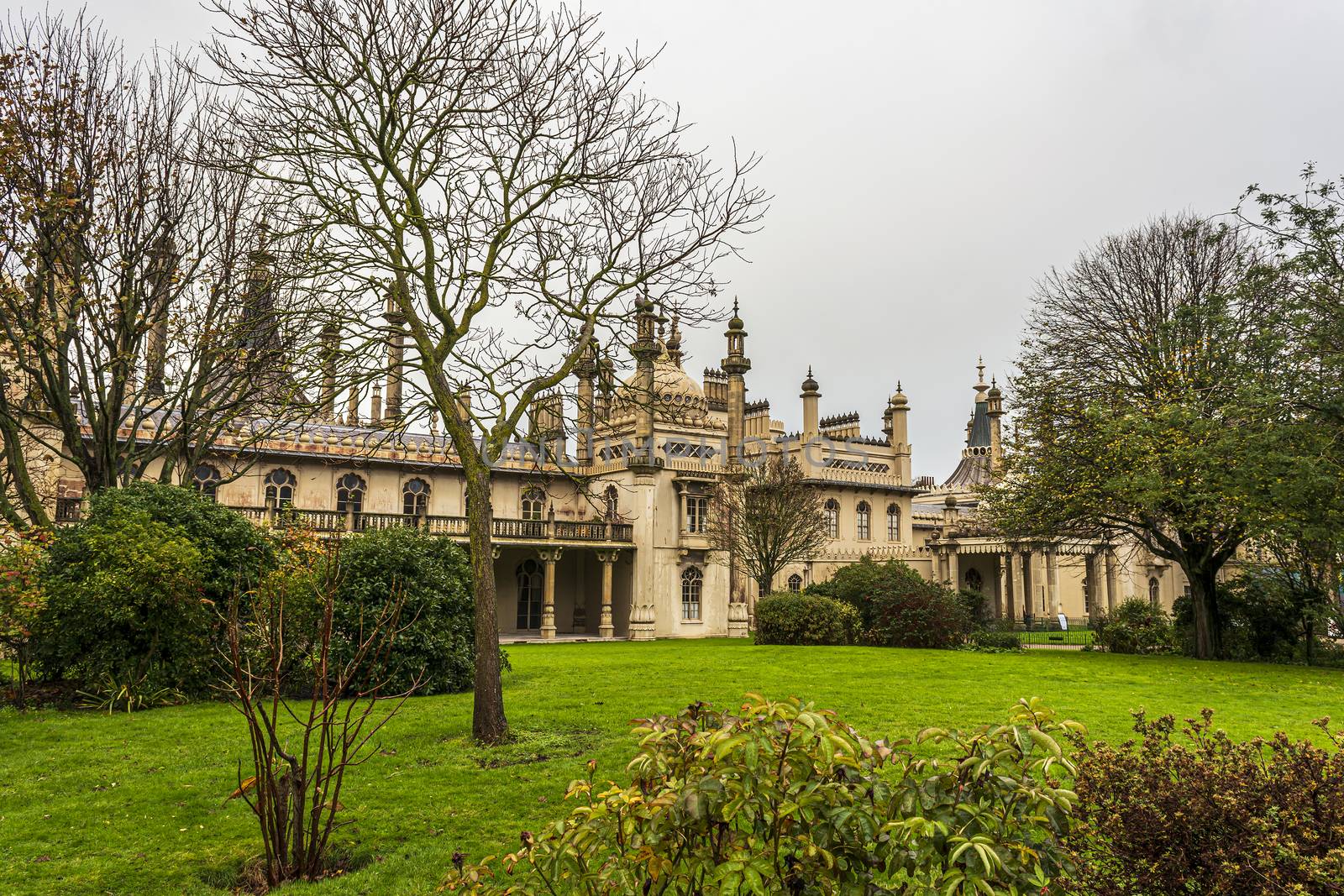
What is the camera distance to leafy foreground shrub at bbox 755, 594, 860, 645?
89.6 ft

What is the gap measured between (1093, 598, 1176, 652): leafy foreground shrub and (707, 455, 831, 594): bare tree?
10.7m

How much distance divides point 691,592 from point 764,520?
197 inches

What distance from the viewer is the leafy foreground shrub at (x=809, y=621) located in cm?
2731

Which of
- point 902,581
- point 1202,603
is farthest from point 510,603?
point 1202,603

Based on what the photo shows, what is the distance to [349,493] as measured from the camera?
34.5 m

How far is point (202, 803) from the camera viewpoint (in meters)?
8.25

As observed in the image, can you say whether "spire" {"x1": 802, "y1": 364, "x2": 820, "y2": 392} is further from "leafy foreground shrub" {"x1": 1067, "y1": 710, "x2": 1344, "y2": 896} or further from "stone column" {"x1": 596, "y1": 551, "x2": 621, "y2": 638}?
"leafy foreground shrub" {"x1": 1067, "y1": 710, "x2": 1344, "y2": 896}

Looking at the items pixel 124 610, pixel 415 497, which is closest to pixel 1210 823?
pixel 124 610

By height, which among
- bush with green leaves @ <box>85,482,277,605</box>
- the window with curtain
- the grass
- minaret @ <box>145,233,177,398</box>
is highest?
minaret @ <box>145,233,177,398</box>

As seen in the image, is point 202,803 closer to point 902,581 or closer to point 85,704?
point 85,704

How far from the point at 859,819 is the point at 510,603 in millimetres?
34597

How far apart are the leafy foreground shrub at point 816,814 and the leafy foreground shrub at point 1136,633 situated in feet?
84.6

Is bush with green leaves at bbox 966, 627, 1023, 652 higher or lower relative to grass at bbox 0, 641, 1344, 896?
lower

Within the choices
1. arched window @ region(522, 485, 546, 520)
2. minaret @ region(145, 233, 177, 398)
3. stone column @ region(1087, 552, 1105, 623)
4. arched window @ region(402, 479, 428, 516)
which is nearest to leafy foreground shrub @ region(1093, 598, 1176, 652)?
stone column @ region(1087, 552, 1105, 623)
